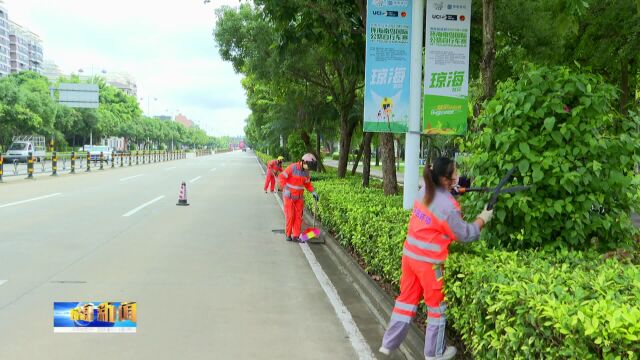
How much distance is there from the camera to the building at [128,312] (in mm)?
5027

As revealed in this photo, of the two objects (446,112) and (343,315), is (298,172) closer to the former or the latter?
(446,112)

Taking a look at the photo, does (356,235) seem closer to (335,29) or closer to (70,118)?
(335,29)

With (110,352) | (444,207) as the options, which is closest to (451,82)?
(444,207)

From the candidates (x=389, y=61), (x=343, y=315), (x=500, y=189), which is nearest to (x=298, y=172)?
(x=389, y=61)

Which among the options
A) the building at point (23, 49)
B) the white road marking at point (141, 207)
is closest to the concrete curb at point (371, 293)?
the white road marking at point (141, 207)

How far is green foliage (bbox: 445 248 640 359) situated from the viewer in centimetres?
236

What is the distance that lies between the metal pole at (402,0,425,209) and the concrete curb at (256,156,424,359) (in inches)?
45.5

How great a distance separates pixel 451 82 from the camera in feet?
21.6

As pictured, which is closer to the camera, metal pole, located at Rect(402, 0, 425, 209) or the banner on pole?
the banner on pole

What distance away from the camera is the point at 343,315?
541cm

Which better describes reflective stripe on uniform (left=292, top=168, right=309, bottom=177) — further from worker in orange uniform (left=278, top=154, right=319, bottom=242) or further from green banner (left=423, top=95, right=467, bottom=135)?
green banner (left=423, top=95, right=467, bottom=135)

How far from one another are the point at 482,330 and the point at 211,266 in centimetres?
500

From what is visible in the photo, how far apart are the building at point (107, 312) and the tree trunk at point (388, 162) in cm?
652

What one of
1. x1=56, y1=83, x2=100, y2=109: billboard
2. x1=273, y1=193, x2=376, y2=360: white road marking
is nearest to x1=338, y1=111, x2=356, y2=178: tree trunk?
x1=273, y1=193, x2=376, y2=360: white road marking
